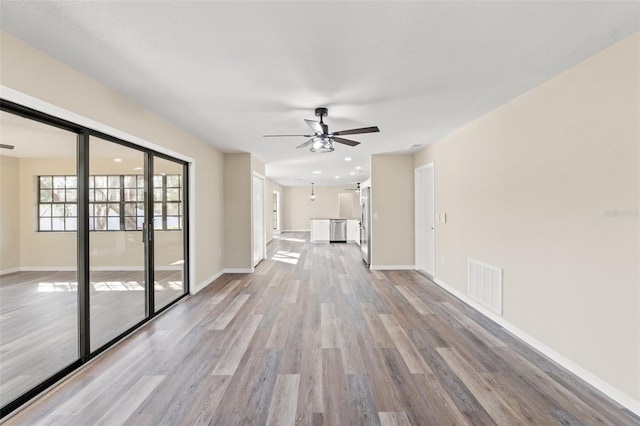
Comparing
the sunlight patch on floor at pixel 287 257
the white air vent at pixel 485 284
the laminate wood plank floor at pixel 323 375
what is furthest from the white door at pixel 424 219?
the sunlight patch on floor at pixel 287 257

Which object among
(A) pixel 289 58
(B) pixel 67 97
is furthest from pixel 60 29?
(A) pixel 289 58

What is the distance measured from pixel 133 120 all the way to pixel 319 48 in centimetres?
228

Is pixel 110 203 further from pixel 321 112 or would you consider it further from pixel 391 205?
pixel 391 205

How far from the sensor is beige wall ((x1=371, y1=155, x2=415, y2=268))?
20.1 feet

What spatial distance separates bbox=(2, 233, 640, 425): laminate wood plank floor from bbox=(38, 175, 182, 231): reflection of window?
1.22 meters

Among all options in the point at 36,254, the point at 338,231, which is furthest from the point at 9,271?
the point at 338,231

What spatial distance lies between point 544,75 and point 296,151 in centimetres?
407

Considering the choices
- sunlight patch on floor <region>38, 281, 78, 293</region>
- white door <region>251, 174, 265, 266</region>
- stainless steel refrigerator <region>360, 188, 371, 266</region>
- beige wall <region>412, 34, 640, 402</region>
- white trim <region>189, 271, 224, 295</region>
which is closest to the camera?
beige wall <region>412, 34, 640, 402</region>

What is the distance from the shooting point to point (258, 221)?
6.99 m

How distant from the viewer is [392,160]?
242 inches

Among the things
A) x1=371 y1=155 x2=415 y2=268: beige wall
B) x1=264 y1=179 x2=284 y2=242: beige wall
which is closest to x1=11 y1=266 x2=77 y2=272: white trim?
x1=371 y1=155 x2=415 y2=268: beige wall

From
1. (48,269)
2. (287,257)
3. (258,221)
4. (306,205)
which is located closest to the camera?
(48,269)

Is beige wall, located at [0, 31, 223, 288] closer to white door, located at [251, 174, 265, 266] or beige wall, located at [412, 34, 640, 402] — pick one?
white door, located at [251, 174, 265, 266]

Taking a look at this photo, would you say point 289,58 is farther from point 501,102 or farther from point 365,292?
point 365,292
